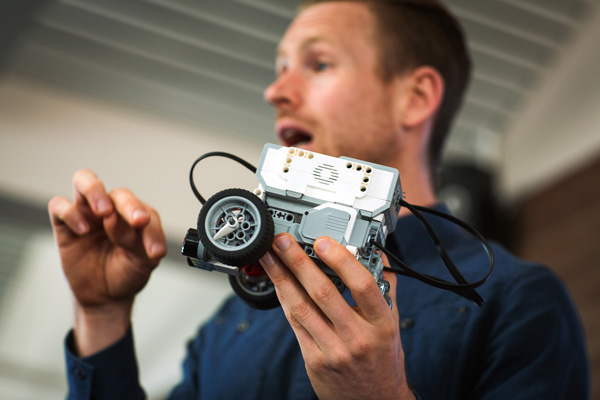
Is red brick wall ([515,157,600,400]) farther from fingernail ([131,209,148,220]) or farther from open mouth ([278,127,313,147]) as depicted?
fingernail ([131,209,148,220])

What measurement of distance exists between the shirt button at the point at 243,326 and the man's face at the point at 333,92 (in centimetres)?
34

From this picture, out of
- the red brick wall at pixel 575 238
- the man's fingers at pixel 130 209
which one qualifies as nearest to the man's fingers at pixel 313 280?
the man's fingers at pixel 130 209

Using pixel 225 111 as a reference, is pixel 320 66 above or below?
above

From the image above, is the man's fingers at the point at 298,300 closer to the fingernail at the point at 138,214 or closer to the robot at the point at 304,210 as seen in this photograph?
the robot at the point at 304,210

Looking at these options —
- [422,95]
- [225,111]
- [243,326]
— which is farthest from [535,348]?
[225,111]

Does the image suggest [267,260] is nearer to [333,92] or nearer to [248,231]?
[248,231]

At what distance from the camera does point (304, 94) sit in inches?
50.3

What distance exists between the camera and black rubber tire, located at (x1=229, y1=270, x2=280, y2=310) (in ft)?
2.77

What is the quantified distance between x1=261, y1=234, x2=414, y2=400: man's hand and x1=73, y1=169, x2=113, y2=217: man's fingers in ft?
1.19

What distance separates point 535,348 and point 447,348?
0.41 feet

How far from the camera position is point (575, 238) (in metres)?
2.90

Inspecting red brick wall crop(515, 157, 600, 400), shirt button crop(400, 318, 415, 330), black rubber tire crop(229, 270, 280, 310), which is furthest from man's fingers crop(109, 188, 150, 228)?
red brick wall crop(515, 157, 600, 400)

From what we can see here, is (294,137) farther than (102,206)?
Yes

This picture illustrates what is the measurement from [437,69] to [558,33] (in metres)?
1.71
